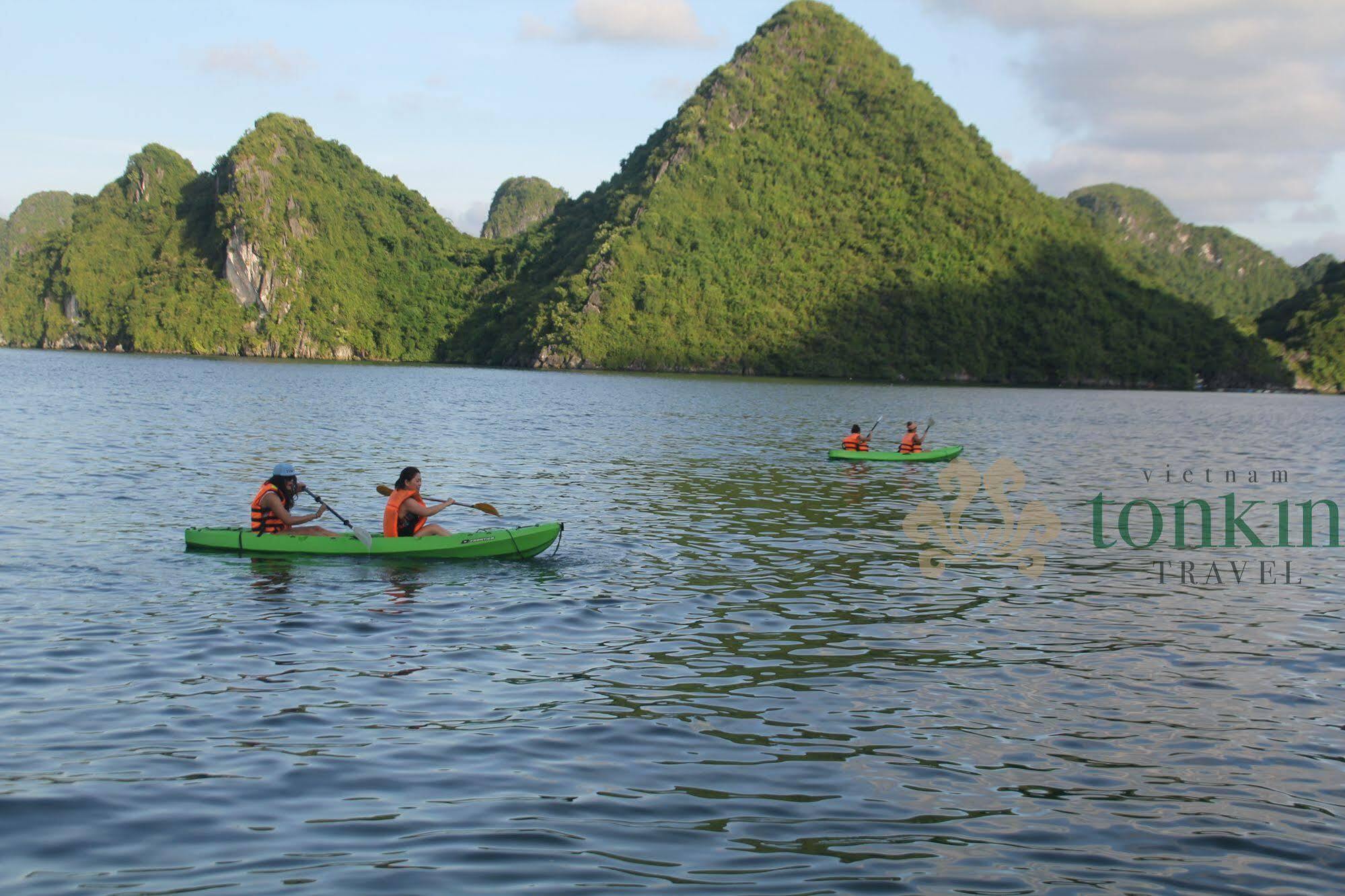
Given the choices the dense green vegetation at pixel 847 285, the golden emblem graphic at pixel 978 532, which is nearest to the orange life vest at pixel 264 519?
the golden emblem graphic at pixel 978 532

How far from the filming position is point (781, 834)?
7.17 meters

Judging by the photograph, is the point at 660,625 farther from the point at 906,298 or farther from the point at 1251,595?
the point at 906,298

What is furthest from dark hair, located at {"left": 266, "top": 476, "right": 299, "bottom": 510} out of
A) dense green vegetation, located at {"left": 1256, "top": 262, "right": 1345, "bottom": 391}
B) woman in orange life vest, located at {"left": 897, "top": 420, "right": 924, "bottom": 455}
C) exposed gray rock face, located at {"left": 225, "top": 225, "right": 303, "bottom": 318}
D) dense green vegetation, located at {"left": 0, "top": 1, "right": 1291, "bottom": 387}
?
exposed gray rock face, located at {"left": 225, "top": 225, "right": 303, "bottom": 318}

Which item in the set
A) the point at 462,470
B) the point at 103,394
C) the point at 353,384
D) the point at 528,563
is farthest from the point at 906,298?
the point at 528,563

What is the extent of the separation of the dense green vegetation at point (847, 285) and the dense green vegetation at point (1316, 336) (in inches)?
309

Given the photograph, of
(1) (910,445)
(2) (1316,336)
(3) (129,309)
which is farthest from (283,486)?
(3) (129,309)

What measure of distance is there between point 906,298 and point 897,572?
15602cm

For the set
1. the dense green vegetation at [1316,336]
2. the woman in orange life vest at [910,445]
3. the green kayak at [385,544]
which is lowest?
the green kayak at [385,544]

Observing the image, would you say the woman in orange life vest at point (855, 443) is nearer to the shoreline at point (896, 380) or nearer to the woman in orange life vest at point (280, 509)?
the woman in orange life vest at point (280, 509)

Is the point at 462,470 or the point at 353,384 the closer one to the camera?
the point at 462,470

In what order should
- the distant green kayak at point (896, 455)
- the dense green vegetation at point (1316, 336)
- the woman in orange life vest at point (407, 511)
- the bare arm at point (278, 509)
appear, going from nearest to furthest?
the bare arm at point (278, 509) → the woman in orange life vest at point (407, 511) → the distant green kayak at point (896, 455) → the dense green vegetation at point (1316, 336)

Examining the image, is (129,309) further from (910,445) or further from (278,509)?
(278,509)

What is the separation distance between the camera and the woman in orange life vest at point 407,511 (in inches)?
647

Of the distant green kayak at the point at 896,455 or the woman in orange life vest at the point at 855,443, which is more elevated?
the woman in orange life vest at the point at 855,443
